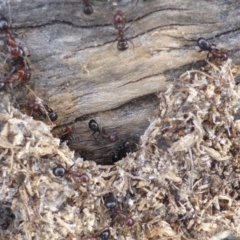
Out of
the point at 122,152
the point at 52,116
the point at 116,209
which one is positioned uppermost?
the point at 52,116

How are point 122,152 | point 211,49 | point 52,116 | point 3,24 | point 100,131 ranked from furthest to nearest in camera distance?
point 122,152, point 100,131, point 52,116, point 211,49, point 3,24

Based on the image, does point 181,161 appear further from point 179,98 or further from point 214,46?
point 214,46

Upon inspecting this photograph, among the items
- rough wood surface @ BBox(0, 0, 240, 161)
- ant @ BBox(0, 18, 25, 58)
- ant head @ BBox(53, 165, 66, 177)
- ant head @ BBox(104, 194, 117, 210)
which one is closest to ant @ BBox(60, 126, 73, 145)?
rough wood surface @ BBox(0, 0, 240, 161)

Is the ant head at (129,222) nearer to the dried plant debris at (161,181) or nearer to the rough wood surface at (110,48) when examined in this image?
the dried plant debris at (161,181)

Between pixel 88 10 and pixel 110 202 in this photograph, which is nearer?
pixel 88 10

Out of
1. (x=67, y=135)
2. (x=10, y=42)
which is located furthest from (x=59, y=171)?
(x=10, y=42)

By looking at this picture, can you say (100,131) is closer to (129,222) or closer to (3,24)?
(129,222)

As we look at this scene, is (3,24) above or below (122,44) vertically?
above
